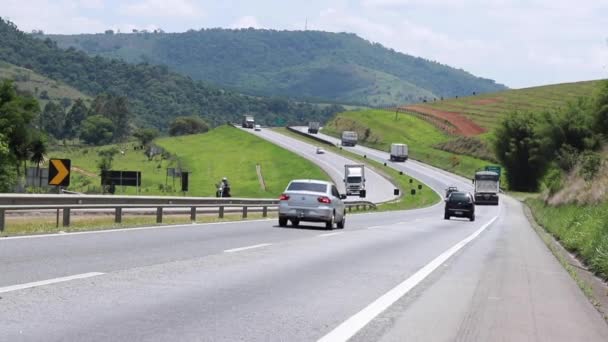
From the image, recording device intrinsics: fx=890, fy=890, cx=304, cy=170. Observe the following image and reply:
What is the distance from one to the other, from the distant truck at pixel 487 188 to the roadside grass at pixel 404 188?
14.6 ft

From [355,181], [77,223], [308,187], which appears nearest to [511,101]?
[355,181]

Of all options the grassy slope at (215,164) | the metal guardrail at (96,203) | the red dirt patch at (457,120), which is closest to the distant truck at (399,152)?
the grassy slope at (215,164)

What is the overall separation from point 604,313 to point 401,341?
4.24 m

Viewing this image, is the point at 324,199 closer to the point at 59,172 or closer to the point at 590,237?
the point at 59,172

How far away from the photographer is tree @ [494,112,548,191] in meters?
110

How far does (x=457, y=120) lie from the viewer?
6088 inches

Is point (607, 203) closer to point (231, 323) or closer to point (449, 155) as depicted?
point (231, 323)

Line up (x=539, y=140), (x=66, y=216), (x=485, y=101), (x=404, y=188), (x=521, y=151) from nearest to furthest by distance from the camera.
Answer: (x=66, y=216), (x=404, y=188), (x=539, y=140), (x=521, y=151), (x=485, y=101)

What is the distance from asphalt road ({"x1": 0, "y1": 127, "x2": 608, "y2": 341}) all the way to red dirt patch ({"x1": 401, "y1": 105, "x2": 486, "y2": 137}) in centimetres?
12615

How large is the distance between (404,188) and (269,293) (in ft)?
291

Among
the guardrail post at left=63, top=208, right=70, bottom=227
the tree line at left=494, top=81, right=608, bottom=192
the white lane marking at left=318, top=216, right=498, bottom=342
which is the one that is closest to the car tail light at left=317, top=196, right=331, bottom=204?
the guardrail post at left=63, top=208, right=70, bottom=227

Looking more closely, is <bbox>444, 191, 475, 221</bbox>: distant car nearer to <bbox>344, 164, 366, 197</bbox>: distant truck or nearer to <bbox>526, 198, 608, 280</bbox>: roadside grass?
<bbox>526, 198, 608, 280</bbox>: roadside grass

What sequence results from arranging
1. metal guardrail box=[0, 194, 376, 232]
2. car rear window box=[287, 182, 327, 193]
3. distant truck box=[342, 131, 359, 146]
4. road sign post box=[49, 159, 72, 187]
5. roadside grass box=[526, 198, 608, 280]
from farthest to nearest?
distant truck box=[342, 131, 359, 146], car rear window box=[287, 182, 327, 193], road sign post box=[49, 159, 72, 187], metal guardrail box=[0, 194, 376, 232], roadside grass box=[526, 198, 608, 280]

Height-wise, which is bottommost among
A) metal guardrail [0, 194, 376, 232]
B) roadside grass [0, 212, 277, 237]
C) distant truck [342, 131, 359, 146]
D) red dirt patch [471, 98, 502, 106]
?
roadside grass [0, 212, 277, 237]
